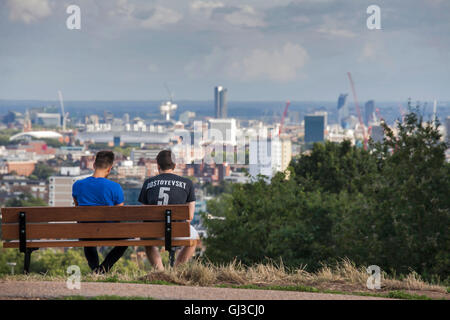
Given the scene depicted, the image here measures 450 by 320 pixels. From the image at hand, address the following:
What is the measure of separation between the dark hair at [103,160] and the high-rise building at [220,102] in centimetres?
15432

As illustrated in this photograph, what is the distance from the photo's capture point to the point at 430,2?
195 meters

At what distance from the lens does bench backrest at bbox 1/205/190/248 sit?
21.6 feet

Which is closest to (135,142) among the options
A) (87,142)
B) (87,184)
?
(87,142)

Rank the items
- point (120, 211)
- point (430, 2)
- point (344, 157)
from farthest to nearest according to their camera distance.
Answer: point (430, 2), point (344, 157), point (120, 211)

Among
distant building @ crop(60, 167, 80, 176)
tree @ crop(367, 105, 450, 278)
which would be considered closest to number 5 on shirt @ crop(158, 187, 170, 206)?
tree @ crop(367, 105, 450, 278)

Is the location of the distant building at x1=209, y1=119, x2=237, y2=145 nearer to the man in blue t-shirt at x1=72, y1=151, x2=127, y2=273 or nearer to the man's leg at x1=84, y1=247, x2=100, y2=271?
the man's leg at x1=84, y1=247, x2=100, y2=271

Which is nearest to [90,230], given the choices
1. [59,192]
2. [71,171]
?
[59,192]

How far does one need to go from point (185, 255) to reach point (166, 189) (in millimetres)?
646

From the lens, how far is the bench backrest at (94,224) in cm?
659

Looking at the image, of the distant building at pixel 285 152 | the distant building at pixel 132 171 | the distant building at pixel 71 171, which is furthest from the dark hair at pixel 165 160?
the distant building at pixel 285 152

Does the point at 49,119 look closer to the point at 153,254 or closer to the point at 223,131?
the point at 223,131

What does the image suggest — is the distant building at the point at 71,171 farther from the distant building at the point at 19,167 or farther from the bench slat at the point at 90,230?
the bench slat at the point at 90,230
